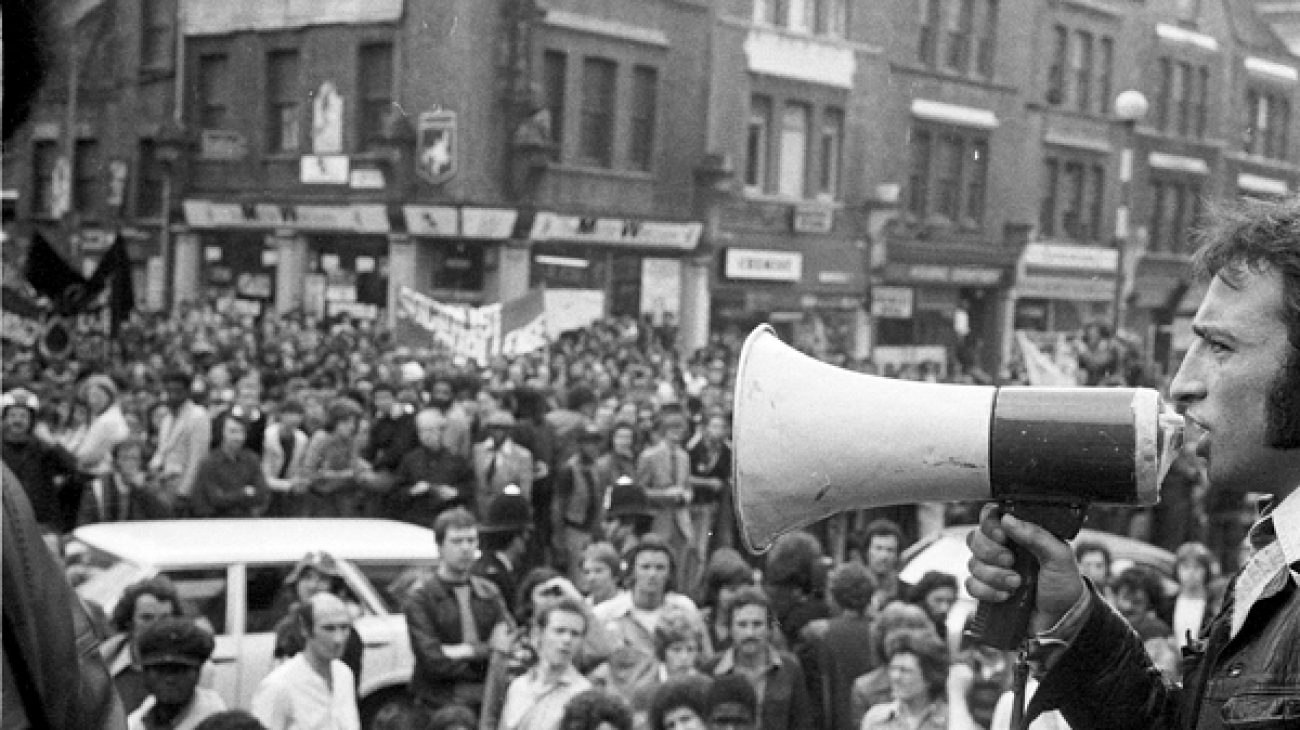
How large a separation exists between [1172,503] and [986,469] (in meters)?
8.89

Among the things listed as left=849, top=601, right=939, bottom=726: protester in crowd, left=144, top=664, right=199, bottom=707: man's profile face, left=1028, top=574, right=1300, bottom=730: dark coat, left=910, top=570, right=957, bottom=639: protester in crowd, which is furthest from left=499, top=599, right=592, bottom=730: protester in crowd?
left=1028, top=574, right=1300, bottom=730: dark coat

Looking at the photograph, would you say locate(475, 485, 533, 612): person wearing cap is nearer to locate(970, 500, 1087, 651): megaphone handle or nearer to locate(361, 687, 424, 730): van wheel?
locate(361, 687, 424, 730): van wheel

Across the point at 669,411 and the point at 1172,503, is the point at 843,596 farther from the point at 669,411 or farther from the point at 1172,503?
the point at 1172,503

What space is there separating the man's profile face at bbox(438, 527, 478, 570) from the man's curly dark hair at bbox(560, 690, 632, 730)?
142 cm

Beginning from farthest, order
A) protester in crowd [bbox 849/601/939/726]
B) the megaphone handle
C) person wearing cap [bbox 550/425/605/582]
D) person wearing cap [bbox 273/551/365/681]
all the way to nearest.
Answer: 1. person wearing cap [bbox 550/425/605/582]
2. person wearing cap [bbox 273/551/365/681]
3. protester in crowd [bbox 849/601/939/726]
4. the megaphone handle

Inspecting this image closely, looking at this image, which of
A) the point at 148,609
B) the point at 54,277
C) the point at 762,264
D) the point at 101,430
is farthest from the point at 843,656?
the point at 762,264

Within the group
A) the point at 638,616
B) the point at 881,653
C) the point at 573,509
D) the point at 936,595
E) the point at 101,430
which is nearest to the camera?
the point at 881,653

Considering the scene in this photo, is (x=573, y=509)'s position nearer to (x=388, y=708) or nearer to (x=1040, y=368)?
(x=388, y=708)

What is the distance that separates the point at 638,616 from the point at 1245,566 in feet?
12.9

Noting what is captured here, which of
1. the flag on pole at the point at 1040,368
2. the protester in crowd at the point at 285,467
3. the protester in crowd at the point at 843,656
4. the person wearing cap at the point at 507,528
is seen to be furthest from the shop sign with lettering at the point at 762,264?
the protester in crowd at the point at 843,656

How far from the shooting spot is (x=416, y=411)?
8805 mm

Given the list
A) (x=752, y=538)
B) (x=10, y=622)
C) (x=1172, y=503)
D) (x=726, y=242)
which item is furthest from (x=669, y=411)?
(x=10, y=622)

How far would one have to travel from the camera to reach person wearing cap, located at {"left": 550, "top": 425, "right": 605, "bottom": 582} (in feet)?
27.6

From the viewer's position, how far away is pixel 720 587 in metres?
6.08
